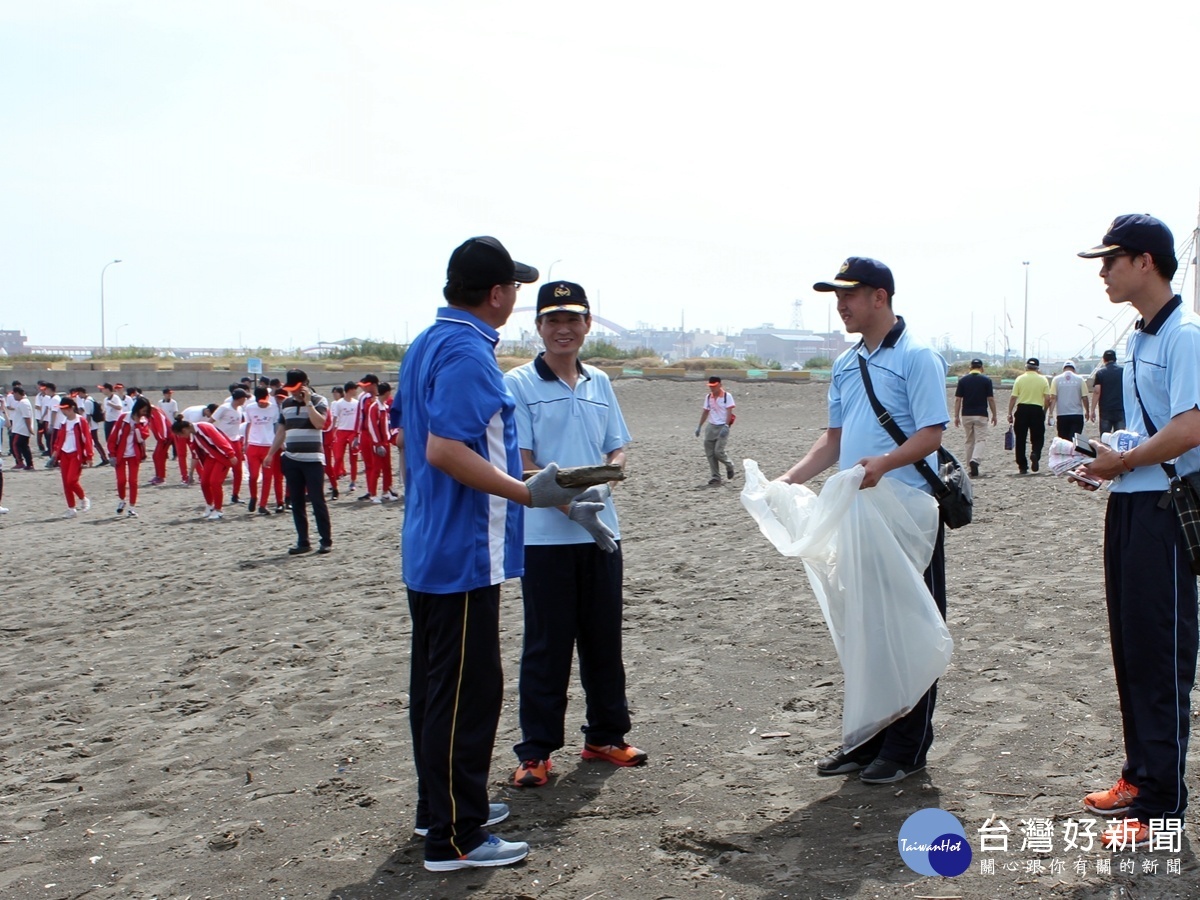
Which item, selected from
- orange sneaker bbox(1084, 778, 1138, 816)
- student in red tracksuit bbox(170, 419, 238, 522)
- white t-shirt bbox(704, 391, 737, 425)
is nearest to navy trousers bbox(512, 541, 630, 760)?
orange sneaker bbox(1084, 778, 1138, 816)

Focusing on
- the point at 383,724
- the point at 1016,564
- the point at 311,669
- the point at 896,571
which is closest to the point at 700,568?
the point at 1016,564

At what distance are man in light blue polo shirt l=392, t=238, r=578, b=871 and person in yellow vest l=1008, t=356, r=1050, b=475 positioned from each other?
44.3 ft

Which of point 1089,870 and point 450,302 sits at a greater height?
point 450,302

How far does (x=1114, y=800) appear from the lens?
361cm

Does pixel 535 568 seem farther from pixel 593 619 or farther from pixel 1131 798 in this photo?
pixel 1131 798

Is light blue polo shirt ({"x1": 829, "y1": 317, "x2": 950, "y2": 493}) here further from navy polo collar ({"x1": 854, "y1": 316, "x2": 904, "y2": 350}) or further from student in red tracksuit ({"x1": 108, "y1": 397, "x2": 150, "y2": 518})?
student in red tracksuit ({"x1": 108, "y1": 397, "x2": 150, "y2": 518})

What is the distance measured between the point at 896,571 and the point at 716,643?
7.79 feet

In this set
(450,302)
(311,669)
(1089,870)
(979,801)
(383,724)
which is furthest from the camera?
(311,669)

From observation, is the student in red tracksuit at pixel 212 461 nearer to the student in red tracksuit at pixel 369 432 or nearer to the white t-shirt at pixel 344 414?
the student in red tracksuit at pixel 369 432

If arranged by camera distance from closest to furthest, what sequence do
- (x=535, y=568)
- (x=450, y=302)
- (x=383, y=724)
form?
(x=450, y=302) < (x=535, y=568) < (x=383, y=724)

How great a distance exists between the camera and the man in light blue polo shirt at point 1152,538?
3357mm

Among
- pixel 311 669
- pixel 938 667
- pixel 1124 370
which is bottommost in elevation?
pixel 311 669

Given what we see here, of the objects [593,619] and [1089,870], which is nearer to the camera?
[1089,870]

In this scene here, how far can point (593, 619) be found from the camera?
14.4 ft
